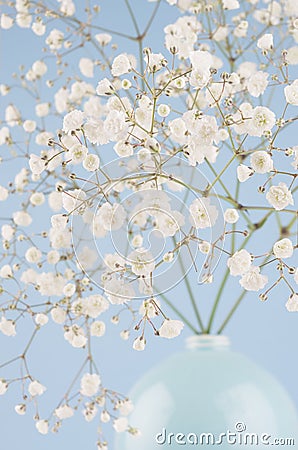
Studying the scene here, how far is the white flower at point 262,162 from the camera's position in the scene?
2.68 feet

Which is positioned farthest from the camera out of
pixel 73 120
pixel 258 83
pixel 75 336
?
pixel 75 336

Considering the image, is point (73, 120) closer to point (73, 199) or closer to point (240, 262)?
A: point (73, 199)

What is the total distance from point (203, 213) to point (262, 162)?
0.31ft

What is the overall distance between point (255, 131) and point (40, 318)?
42 cm

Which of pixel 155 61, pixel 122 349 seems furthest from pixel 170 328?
pixel 122 349

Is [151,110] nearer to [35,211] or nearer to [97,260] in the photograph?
[97,260]

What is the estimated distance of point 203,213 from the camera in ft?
2.85

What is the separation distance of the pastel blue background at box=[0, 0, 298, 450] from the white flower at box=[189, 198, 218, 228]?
28.4 inches

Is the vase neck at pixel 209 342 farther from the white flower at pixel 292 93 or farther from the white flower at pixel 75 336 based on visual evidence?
the white flower at pixel 292 93

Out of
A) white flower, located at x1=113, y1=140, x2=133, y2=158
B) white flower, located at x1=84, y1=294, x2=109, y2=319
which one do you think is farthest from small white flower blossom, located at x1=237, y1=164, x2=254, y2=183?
white flower, located at x1=84, y1=294, x2=109, y2=319

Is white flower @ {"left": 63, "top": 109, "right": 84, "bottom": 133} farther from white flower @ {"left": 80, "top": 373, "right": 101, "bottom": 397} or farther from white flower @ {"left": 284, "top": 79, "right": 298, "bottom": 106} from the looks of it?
white flower @ {"left": 80, "top": 373, "right": 101, "bottom": 397}

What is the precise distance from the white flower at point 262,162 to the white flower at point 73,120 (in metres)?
0.19

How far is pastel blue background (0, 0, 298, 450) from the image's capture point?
158 centimetres

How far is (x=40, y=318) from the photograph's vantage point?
1.06 m
